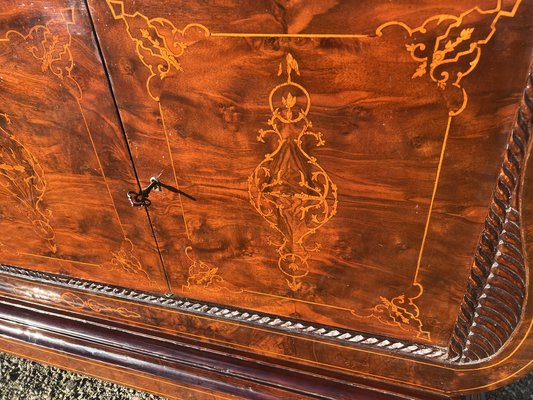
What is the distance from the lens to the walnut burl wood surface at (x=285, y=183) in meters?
0.51

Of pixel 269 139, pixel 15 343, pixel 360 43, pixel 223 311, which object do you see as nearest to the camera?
pixel 360 43

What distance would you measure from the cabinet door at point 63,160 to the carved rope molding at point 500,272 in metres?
0.57

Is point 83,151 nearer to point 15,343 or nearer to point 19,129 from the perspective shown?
point 19,129

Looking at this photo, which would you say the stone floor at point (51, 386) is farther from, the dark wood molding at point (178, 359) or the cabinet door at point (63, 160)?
the cabinet door at point (63, 160)

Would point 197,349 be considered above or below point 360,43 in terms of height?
below

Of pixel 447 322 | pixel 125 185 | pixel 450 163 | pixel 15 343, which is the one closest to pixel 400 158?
pixel 450 163

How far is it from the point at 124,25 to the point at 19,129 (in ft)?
1.10

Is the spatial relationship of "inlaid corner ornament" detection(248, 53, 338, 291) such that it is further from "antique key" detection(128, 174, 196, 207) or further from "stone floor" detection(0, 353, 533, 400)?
"stone floor" detection(0, 353, 533, 400)

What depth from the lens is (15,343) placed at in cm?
113

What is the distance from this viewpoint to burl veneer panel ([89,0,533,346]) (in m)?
0.49

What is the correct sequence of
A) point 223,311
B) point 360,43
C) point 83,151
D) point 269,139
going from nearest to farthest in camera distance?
point 360,43
point 269,139
point 83,151
point 223,311

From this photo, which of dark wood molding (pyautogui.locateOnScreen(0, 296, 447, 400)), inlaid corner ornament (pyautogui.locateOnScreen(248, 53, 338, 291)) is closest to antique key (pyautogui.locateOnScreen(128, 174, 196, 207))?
inlaid corner ornament (pyautogui.locateOnScreen(248, 53, 338, 291))

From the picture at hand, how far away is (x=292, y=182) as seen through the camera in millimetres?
648

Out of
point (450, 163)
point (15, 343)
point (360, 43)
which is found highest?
point (360, 43)
